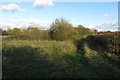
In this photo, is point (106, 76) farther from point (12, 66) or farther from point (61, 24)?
point (61, 24)

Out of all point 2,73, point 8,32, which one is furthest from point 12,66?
point 8,32

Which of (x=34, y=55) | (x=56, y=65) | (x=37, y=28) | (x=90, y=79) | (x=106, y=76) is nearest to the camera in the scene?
(x=90, y=79)

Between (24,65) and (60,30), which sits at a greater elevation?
(60,30)

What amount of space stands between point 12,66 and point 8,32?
12149 mm

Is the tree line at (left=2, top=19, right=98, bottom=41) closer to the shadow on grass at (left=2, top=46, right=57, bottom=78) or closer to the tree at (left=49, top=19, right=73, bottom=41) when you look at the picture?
the tree at (left=49, top=19, right=73, bottom=41)

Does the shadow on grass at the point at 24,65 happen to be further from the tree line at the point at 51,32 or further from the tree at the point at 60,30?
the tree at the point at 60,30

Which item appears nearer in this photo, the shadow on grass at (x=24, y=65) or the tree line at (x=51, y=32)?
the shadow on grass at (x=24, y=65)

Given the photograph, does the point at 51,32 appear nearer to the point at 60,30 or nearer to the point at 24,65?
the point at 60,30

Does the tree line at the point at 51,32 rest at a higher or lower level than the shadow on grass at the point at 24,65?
higher

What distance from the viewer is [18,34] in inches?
686

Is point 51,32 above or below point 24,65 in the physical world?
above

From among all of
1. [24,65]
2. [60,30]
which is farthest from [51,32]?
[24,65]

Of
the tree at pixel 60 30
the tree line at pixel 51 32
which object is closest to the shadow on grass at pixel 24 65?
the tree line at pixel 51 32

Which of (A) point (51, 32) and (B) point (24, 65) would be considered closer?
(B) point (24, 65)
